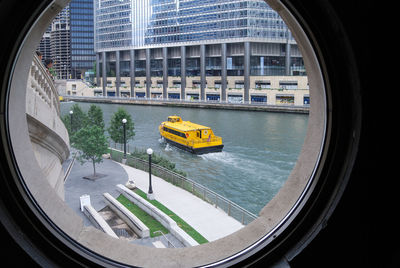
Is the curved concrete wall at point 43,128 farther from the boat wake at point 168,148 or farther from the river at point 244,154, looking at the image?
the boat wake at point 168,148

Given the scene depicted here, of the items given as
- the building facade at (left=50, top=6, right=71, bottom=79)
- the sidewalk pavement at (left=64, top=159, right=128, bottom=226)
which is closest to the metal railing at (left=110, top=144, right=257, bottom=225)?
the sidewalk pavement at (left=64, top=159, right=128, bottom=226)

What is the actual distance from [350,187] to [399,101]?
0.45m

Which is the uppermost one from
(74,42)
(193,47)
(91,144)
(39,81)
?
(74,42)

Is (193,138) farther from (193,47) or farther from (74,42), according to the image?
(74,42)

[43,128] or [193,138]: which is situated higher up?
[43,128]

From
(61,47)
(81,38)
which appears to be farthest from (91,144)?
(61,47)

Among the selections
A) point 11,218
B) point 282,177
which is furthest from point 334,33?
point 282,177

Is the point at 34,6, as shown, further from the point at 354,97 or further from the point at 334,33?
the point at 354,97

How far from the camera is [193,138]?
77.8 feet

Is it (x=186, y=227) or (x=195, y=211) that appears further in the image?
(x=195, y=211)

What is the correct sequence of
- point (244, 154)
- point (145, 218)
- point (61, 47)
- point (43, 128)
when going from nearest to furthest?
point (43, 128) < point (145, 218) < point (244, 154) < point (61, 47)

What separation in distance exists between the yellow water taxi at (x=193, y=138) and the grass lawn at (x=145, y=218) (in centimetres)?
1093

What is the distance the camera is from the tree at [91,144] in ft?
55.8

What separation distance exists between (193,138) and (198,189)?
31.0 ft
